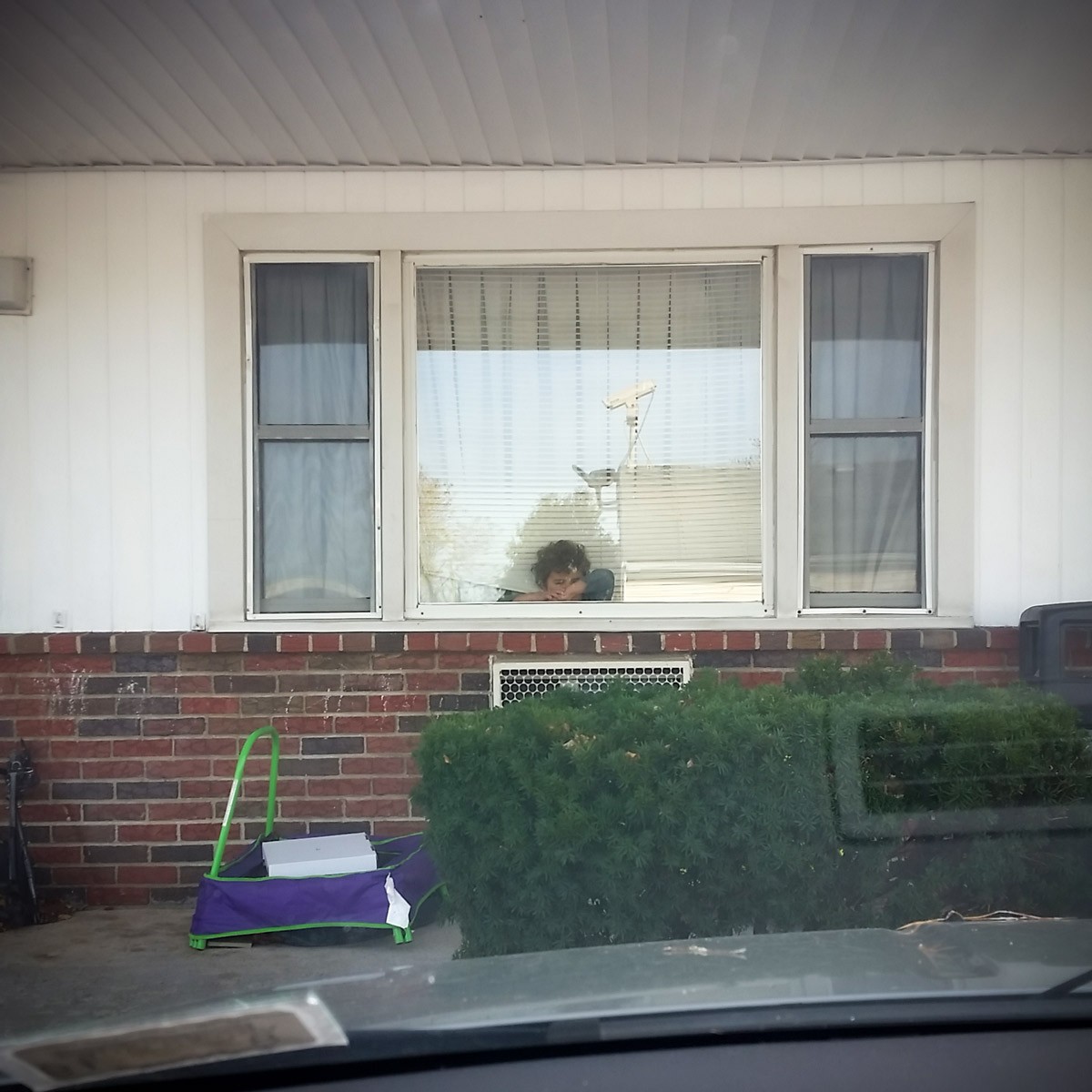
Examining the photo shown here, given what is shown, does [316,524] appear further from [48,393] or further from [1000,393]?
[1000,393]

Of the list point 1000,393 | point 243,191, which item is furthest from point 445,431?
point 1000,393

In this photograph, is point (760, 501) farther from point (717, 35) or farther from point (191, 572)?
point (191, 572)

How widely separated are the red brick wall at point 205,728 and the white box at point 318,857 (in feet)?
1.56

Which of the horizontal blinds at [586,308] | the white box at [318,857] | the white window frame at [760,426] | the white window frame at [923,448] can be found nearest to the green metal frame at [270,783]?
the white box at [318,857]

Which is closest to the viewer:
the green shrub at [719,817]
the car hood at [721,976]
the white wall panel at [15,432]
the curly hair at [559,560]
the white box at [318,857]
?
the car hood at [721,976]

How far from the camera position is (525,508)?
5.68m

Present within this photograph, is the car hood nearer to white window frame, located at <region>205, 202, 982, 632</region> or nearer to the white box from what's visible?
the white box

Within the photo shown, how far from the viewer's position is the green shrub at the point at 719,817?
3.54 meters

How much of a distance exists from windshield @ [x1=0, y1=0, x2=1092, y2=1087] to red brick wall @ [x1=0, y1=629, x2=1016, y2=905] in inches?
0.7

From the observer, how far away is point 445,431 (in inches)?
223

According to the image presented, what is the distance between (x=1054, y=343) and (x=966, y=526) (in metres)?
0.92

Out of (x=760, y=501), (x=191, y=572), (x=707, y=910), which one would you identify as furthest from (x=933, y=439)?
(x=191, y=572)

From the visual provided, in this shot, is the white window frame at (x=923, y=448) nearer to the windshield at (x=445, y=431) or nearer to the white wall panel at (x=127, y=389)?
the windshield at (x=445, y=431)

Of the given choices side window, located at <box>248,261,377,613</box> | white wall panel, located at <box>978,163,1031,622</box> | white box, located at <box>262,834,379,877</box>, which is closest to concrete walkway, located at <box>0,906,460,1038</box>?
white box, located at <box>262,834,379,877</box>
